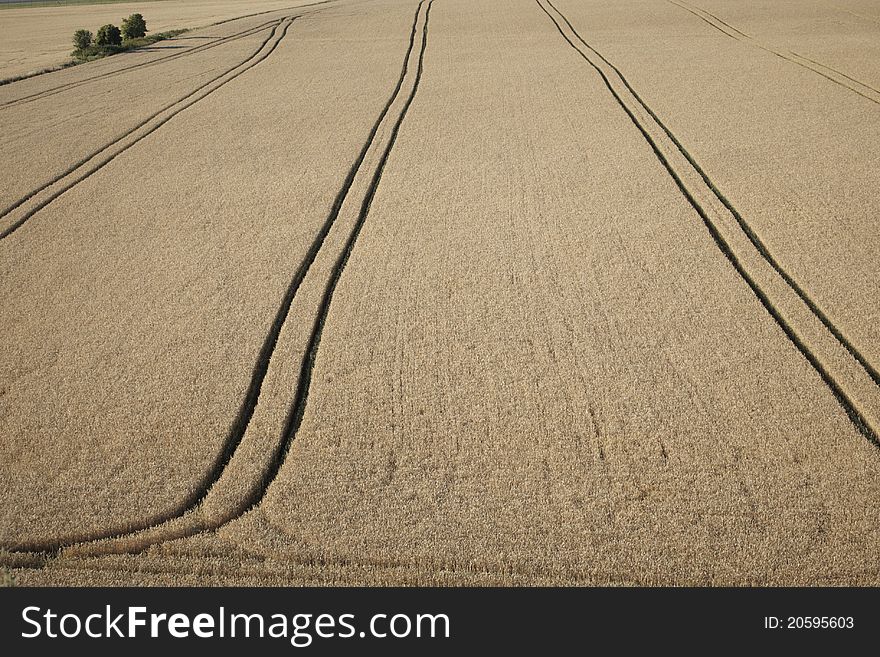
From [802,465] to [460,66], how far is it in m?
15.4

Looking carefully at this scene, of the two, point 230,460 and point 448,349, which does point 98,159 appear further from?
point 230,460

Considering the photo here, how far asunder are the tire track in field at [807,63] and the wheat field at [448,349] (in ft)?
3.44

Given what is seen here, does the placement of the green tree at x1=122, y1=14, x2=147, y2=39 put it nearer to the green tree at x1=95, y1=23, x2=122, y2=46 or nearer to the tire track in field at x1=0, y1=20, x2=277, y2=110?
the green tree at x1=95, y1=23, x2=122, y2=46

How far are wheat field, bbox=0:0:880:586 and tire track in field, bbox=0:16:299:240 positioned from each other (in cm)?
7

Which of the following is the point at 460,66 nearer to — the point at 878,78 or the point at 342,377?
the point at 878,78

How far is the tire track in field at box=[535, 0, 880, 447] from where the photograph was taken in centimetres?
489

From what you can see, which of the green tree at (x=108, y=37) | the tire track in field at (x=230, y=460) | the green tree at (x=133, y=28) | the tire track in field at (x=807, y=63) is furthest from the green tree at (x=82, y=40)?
the tire track in field at (x=807, y=63)

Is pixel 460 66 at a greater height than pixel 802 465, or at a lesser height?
greater

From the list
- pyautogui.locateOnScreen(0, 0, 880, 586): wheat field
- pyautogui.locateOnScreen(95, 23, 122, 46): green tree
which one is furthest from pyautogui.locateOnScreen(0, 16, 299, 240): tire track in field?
pyautogui.locateOnScreen(95, 23, 122, 46): green tree

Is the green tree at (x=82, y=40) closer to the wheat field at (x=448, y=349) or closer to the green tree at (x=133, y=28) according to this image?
the green tree at (x=133, y=28)

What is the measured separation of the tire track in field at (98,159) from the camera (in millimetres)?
8961
